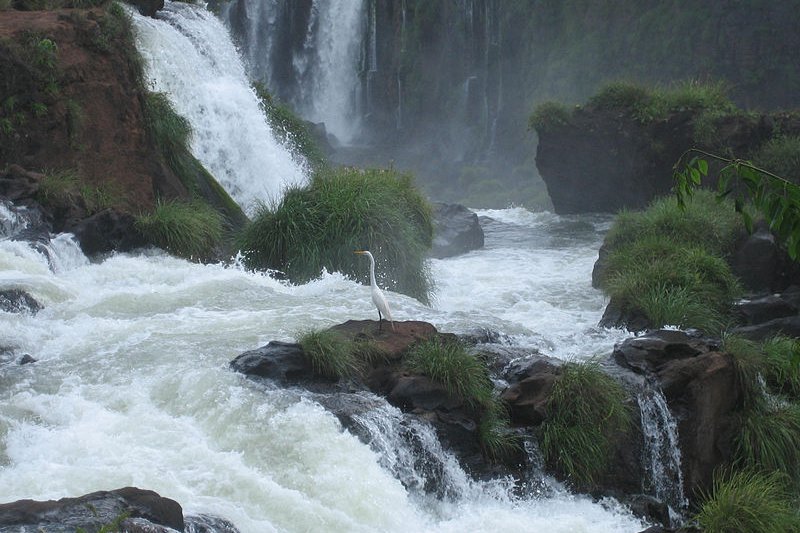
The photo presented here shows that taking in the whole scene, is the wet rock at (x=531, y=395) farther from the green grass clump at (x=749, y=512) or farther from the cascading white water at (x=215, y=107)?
the cascading white water at (x=215, y=107)

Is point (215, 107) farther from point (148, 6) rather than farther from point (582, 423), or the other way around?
point (582, 423)

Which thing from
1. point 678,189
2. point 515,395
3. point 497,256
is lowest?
point 497,256

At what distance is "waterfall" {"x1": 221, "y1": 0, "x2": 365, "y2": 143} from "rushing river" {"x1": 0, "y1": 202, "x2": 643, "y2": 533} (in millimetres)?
22601

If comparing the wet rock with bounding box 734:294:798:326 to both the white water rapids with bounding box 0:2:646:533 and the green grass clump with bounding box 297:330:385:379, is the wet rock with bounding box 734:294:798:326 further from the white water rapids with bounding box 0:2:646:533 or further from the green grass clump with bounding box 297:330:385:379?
the green grass clump with bounding box 297:330:385:379

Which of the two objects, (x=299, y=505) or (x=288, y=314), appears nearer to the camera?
(x=299, y=505)

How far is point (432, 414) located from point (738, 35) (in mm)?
22982

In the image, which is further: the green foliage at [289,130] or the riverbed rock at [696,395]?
the green foliage at [289,130]

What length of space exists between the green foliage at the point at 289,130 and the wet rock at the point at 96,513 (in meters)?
12.3

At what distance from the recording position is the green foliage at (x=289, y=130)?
17.8 metres

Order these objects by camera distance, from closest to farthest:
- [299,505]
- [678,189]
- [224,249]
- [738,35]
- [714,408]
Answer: [678,189]
[299,505]
[714,408]
[224,249]
[738,35]

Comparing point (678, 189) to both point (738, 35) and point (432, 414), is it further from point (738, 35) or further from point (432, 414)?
point (738, 35)

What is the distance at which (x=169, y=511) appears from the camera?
226 inches

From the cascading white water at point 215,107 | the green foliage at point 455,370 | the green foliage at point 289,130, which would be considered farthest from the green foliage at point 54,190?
the green foliage at point 289,130

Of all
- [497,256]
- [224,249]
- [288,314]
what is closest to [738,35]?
[497,256]
